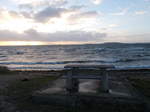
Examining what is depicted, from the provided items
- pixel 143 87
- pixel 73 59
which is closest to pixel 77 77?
pixel 143 87

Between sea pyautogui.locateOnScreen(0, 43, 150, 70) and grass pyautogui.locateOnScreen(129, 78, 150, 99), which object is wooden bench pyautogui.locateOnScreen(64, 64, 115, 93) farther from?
sea pyautogui.locateOnScreen(0, 43, 150, 70)

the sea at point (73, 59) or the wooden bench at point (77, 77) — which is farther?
the sea at point (73, 59)

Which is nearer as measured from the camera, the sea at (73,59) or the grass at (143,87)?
the grass at (143,87)

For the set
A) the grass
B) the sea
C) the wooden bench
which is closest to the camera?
the wooden bench

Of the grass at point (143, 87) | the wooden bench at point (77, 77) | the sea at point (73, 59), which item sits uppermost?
the wooden bench at point (77, 77)

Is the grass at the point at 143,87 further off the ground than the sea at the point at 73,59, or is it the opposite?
the grass at the point at 143,87

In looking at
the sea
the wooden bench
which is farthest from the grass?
the sea

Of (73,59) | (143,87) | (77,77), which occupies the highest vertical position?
(77,77)

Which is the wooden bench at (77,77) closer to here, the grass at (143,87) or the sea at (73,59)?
the grass at (143,87)

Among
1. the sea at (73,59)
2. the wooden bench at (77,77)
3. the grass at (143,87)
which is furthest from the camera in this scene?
the sea at (73,59)

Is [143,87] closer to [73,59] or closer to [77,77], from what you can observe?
[77,77]

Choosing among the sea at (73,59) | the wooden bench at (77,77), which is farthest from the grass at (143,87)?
the sea at (73,59)

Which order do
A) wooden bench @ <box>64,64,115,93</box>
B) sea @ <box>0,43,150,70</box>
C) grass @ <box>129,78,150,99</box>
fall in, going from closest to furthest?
wooden bench @ <box>64,64,115,93</box>
grass @ <box>129,78,150,99</box>
sea @ <box>0,43,150,70</box>

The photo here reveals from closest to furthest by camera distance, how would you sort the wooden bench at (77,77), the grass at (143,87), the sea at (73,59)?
the wooden bench at (77,77) → the grass at (143,87) → the sea at (73,59)
